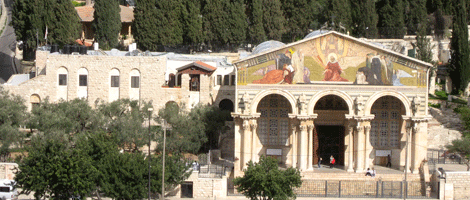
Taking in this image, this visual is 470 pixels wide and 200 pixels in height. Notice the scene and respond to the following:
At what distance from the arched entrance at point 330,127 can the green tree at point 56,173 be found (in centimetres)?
2035

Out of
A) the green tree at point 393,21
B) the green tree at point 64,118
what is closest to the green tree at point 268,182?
the green tree at point 64,118

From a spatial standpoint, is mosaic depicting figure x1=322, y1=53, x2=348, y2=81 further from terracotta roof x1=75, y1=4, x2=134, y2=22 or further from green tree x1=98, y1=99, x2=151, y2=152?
terracotta roof x1=75, y1=4, x2=134, y2=22

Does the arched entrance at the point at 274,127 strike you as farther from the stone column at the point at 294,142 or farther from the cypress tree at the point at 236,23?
the cypress tree at the point at 236,23

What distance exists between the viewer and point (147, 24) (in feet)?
278

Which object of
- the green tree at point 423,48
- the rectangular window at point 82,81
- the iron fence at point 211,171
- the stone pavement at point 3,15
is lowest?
the iron fence at point 211,171

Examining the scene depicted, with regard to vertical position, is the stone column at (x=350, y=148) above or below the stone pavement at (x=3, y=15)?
below

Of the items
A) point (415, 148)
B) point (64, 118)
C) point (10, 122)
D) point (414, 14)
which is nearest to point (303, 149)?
point (415, 148)

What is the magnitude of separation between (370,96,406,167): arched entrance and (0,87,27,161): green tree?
2561 cm

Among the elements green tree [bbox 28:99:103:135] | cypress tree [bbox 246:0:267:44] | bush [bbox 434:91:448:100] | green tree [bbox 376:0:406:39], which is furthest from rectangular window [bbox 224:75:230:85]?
green tree [bbox 376:0:406:39]

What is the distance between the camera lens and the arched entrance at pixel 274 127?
72.9 m

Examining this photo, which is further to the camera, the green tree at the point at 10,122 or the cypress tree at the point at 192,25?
the cypress tree at the point at 192,25

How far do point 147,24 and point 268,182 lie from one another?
27817 mm

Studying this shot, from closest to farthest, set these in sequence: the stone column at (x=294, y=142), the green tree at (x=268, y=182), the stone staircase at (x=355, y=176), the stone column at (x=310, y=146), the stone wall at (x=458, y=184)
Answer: the green tree at (x=268, y=182) → the stone wall at (x=458, y=184) → the stone staircase at (x=355, y=176) → the stone column at (x=310, y=146) → the stone column at (x=294, y=142)

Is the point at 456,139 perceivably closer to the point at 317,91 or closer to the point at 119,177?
the point at 317,91
